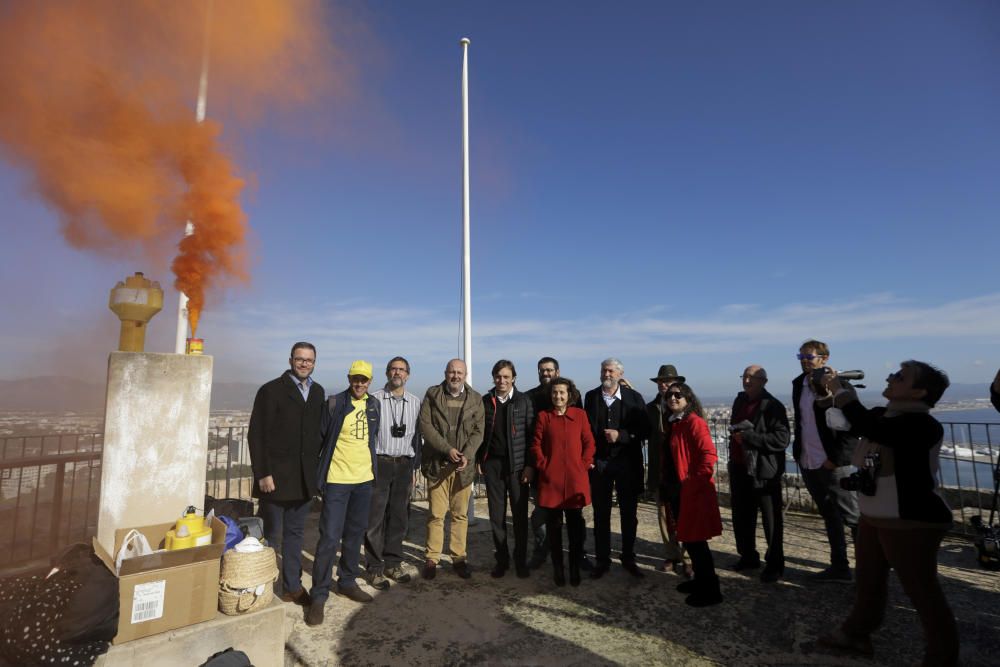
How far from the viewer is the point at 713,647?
3648mm

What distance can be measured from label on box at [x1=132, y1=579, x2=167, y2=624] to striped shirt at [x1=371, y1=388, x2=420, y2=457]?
2074 mm

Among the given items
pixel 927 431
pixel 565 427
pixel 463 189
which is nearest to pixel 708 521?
pixel 565 427

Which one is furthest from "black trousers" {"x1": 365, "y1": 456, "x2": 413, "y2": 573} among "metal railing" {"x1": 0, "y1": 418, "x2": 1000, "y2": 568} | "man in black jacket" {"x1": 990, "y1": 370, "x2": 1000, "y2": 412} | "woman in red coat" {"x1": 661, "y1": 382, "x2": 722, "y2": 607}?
"man in black jacket" {"x1": 990, "y1": 370, "x2": 1000, "y2": 412}

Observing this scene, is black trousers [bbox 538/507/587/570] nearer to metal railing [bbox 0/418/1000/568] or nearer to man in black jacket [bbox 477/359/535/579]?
man in black jacket [bbox 477/359/535/579]

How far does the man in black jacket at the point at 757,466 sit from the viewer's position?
4930mm

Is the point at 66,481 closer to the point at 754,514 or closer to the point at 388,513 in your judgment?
the point at 388,513

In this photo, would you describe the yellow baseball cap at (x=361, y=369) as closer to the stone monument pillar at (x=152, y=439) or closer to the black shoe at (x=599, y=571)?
the stone monument pillar at (x=152, y=439)

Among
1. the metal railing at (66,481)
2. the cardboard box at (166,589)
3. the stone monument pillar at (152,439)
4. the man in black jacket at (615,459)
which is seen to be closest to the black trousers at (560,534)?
the man in black jacket at (615,459)

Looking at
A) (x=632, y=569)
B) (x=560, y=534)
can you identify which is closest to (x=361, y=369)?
(x=560, y=534)

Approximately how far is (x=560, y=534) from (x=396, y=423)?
201 centimetres

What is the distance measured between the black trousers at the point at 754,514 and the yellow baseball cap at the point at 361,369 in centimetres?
400

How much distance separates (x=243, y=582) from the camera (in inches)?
128

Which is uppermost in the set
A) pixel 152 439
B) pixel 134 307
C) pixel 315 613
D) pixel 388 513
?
pixel 134 307

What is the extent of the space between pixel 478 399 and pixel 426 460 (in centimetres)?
86
